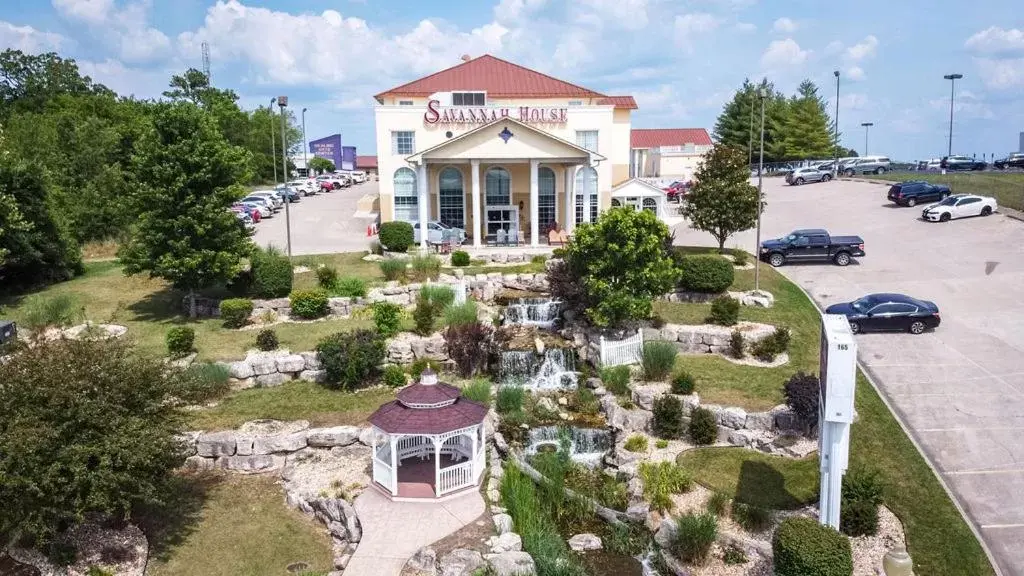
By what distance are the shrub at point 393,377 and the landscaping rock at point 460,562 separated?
9259mm

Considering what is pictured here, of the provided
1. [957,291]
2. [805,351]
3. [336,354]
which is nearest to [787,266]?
[957,291]

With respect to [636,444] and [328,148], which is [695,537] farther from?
[328,148]

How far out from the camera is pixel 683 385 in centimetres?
2012

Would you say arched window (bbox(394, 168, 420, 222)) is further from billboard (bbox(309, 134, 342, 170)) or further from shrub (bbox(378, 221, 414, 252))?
billboard (bbox(309, 134, 342, 170))

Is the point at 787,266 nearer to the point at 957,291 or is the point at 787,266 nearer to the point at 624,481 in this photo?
the point at 957,291

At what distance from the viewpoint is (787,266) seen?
32625mm

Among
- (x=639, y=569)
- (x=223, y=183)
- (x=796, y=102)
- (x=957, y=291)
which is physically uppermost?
(x=796, y=102)

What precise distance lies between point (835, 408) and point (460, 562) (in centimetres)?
711

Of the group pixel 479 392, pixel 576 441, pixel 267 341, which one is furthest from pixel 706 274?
pixel 267 341

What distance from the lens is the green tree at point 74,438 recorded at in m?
11.9

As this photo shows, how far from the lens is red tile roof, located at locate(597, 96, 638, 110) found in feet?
148

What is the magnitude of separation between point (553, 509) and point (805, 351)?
12.3 metres

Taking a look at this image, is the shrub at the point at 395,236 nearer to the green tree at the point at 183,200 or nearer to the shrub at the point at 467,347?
the green tree at the point at 183,200

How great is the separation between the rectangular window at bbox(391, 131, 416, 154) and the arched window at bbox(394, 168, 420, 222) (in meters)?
1.19
